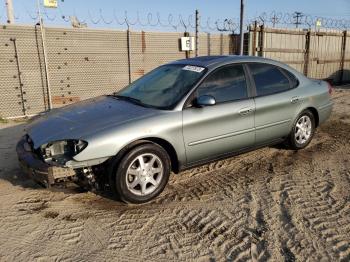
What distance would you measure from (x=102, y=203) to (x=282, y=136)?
2.87m

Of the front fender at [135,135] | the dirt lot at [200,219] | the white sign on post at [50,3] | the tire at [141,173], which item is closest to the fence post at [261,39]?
the white sign on post at [50,3]

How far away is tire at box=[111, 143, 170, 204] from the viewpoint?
3648mm

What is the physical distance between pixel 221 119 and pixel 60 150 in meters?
1.94

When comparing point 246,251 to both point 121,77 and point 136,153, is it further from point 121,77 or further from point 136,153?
point 121,77

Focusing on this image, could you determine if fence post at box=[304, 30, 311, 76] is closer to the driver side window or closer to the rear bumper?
the driver side window

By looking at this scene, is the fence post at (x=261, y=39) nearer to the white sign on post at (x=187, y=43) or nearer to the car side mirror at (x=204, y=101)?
the white sign on post at (x=187, y=43)

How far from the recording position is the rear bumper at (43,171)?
11.4 feet

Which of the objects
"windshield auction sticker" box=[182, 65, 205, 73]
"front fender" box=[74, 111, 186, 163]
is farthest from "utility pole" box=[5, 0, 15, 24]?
"front fender" box=[74, 111, 186, 163]

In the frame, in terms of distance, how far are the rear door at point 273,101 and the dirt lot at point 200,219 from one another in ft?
1.77

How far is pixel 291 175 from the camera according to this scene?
469cm

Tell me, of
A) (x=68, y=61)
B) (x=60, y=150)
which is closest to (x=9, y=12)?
(x=68, y=61)

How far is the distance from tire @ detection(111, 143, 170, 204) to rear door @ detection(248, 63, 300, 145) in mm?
1575

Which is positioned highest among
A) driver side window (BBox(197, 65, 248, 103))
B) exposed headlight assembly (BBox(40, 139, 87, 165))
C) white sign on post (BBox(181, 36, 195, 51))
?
white sign on post (BBox(181, 36, 195, 51))

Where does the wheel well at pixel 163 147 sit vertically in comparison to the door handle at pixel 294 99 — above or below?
below
